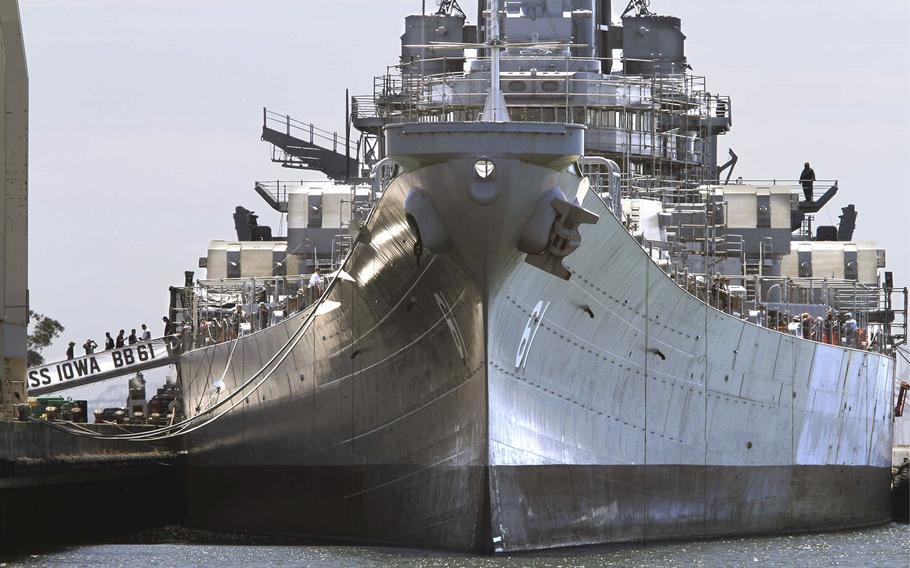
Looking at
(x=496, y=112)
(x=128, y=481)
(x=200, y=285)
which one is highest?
(x=496, y=112)

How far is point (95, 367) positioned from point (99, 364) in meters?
0.11

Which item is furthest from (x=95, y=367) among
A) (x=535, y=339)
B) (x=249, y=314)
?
(x=535, y=339)

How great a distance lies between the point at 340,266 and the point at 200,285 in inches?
434

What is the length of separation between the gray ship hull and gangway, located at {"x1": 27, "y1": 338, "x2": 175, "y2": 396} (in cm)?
862

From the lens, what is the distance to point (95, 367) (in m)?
50.1

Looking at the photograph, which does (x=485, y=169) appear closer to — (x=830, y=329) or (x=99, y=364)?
(x=830, y=329)

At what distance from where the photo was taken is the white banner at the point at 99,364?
4934 centimetres

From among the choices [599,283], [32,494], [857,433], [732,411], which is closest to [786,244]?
[857,433]

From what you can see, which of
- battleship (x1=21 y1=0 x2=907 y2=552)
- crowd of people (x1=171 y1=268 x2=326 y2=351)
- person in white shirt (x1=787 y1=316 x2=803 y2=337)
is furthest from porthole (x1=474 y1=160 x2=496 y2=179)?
person in white shirt (x1=787 y1=316 x2=803 y2=337)

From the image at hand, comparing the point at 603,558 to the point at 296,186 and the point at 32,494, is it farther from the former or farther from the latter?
the point at 296,186

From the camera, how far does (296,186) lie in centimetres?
4619

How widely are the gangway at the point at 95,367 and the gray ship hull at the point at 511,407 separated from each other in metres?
8.62

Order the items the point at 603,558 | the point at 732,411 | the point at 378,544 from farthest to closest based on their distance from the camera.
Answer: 1. the point at 732,411
2. the point at 378,544
3. the point at 603,558

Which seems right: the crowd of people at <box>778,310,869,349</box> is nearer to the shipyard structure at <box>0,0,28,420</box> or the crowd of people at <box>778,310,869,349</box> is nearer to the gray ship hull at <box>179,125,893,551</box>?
the gray ship hull at <box>179,125,893,551</box>
